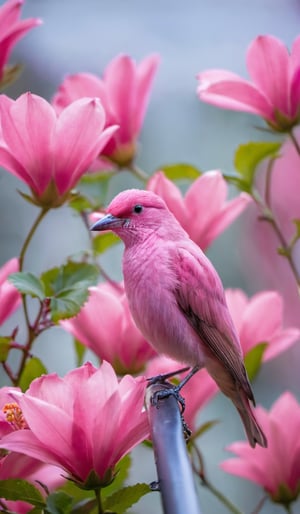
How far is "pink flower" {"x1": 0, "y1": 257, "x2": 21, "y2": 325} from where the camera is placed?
518 mm

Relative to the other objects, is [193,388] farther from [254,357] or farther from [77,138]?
[77,138]

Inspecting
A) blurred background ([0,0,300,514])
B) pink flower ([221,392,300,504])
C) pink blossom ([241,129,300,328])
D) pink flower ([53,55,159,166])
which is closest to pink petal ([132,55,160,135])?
pink flower ([53,55,159,166])

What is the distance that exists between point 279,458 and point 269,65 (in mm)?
234

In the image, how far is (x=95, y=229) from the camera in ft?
1.65

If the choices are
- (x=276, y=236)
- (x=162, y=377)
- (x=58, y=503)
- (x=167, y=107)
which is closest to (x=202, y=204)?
(x=162, y=377)

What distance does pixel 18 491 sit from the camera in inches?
16.7

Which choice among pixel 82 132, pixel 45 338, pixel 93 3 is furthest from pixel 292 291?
pixel 93 3

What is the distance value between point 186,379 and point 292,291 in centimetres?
74

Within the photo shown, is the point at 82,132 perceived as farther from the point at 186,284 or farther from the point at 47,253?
the point at 47,253

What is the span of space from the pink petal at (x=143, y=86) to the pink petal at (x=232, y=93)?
67 millimetres

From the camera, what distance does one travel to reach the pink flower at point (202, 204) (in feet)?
1.79

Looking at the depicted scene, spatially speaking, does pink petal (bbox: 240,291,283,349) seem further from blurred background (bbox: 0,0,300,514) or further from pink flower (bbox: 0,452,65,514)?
blurred background (bbox: 0,0,300,514)

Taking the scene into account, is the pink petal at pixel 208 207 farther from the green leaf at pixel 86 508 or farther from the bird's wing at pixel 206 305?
the green leaf at pixel 86 508

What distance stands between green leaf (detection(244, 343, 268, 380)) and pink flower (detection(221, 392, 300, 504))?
0.03 m
